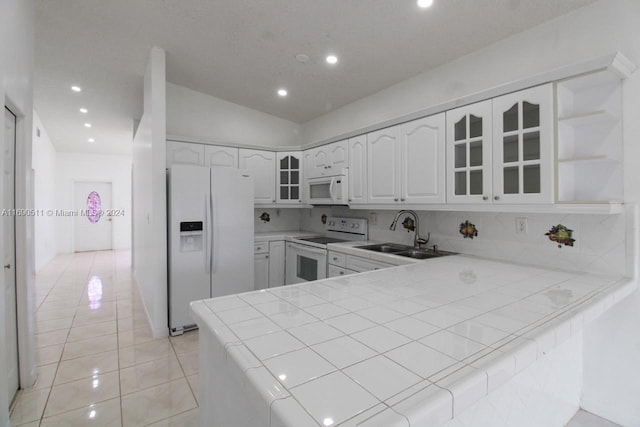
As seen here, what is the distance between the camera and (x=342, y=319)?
1113 millimetres

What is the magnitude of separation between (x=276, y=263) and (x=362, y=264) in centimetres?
150

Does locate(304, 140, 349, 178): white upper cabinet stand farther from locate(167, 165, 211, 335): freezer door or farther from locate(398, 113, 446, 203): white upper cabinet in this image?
locate(167, 165, 211, 335): freezer door

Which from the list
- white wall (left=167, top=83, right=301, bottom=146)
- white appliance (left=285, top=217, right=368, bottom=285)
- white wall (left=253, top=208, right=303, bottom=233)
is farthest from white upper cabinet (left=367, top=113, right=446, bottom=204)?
white wall (left=167, top=83, right=301, bottom=146)

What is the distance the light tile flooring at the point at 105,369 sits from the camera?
1.91 m

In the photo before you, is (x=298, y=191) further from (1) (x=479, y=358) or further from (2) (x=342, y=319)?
(1) (x=479, y=358)

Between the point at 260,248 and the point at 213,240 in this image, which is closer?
the point at 213,240

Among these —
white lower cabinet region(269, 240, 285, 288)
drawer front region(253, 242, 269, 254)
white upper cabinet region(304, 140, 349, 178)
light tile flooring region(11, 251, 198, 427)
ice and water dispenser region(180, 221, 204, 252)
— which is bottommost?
light tile flooring region(11, 251, 198, 427)

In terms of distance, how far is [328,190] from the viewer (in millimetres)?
3744

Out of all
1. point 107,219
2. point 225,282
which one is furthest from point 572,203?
point 107,219

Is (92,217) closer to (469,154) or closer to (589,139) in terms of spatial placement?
(469,154)

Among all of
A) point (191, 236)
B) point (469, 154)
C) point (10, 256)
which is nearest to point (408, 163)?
point (469, 154)

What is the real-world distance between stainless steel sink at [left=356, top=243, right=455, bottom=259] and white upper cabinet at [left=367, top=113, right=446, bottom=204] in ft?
1.54

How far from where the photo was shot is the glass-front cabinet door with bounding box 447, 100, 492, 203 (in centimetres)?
218

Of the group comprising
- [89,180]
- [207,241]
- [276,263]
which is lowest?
[276,263]
